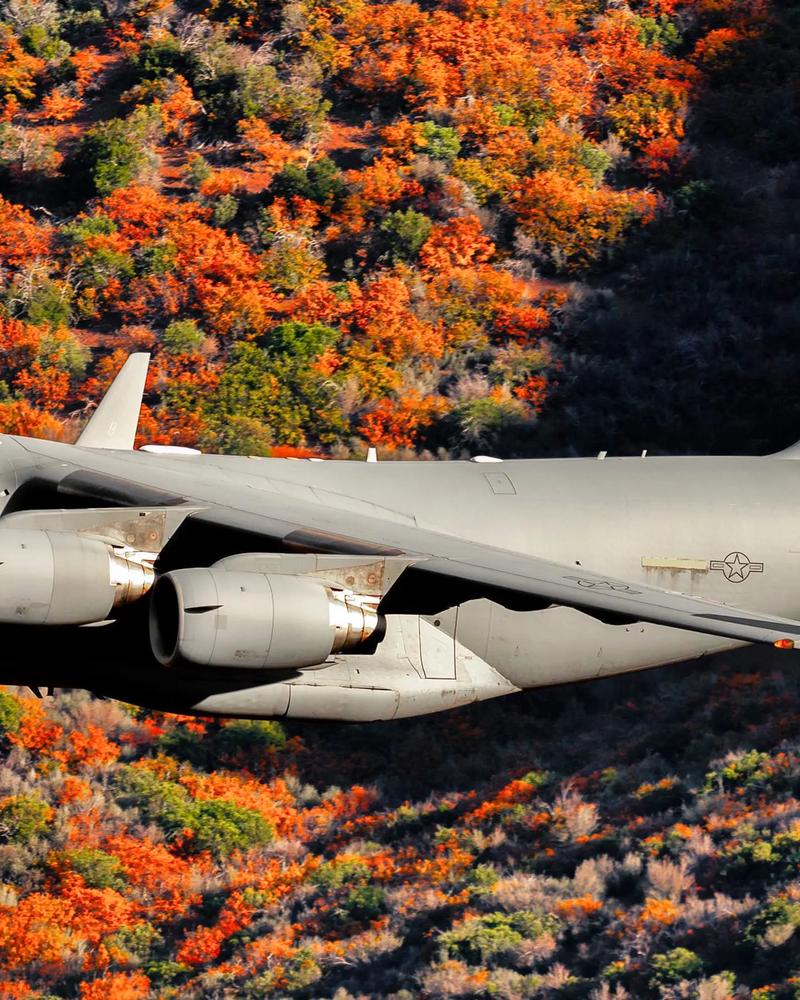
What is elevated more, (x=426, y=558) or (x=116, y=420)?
(x=426, y=558)

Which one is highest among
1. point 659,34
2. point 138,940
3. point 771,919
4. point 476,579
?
point 476,579

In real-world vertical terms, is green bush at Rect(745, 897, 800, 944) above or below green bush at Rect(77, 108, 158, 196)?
below

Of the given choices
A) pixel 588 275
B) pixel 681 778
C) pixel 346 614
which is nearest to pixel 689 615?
pixel 346 614

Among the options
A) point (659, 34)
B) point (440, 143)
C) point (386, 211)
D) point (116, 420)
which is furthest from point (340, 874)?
point (659, 34)

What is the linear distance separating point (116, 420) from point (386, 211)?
58.1 feet

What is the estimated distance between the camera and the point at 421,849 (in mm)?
26641

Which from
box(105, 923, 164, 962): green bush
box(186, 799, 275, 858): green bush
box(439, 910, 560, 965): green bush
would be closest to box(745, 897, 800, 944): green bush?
box(439, 910, 560, 965): green bush

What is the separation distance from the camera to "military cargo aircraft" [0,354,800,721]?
498 inches

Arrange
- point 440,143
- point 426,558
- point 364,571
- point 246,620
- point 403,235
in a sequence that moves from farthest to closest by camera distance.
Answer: point 440,143 → point 403,235 → point 364,571 → point 426,558 → point 246,620

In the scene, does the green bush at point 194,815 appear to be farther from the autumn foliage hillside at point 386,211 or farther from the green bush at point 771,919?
the green bush at point 771,919

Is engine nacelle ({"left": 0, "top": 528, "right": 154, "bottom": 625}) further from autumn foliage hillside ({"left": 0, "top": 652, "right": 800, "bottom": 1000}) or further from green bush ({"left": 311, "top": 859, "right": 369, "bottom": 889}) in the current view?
green bush ({"left": 311, "top": 859, "right": 369, "bottom": 889})

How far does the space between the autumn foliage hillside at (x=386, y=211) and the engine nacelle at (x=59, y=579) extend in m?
17.1

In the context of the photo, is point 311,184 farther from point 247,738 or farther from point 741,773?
point 741,773

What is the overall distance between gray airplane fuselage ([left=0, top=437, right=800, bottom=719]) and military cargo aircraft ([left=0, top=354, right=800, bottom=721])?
0.8 inches
